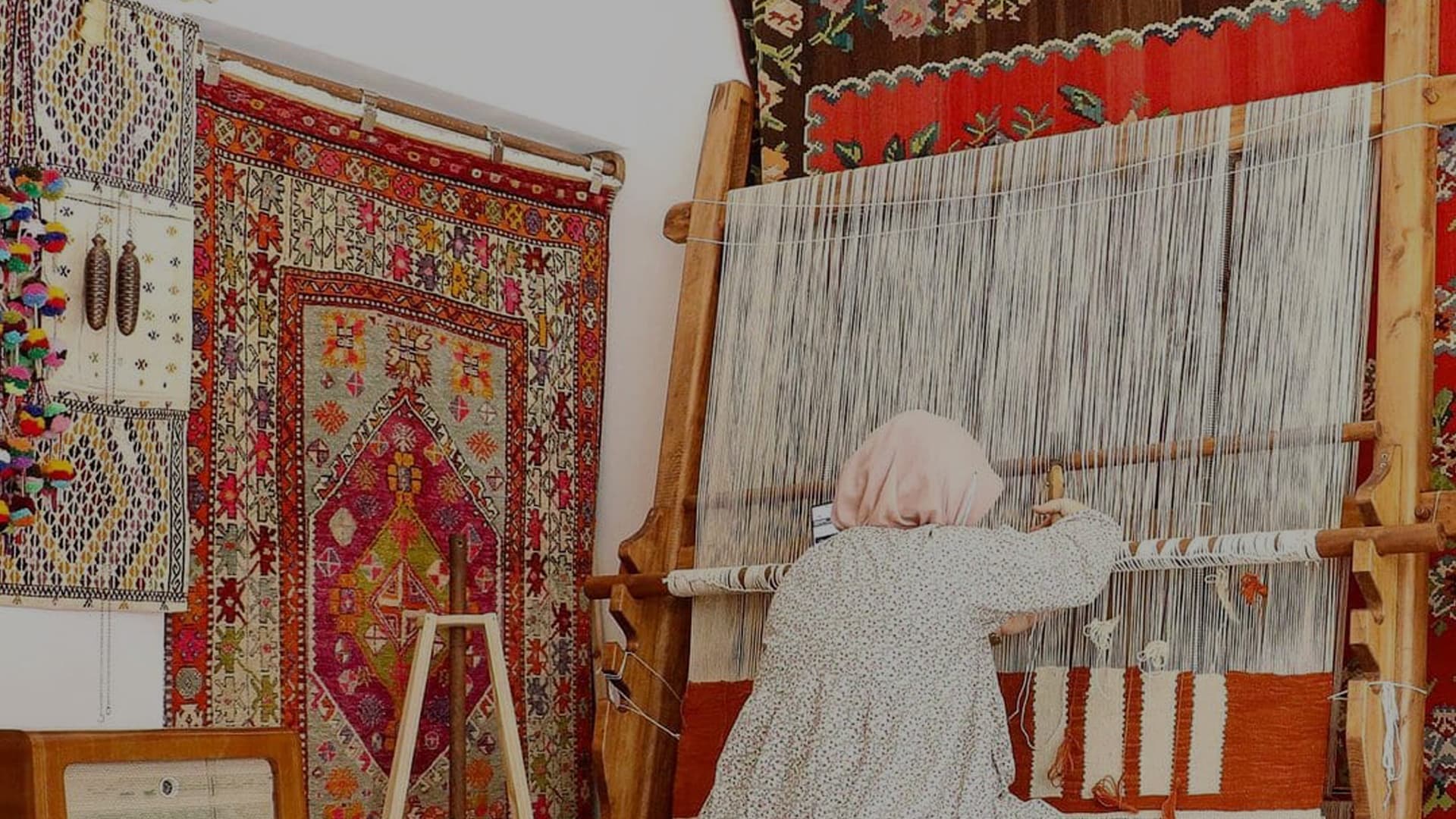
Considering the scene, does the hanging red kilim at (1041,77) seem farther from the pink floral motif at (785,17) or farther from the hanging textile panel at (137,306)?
the hanging textile panel at (137,306)

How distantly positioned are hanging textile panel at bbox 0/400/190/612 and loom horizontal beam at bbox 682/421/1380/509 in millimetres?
1078

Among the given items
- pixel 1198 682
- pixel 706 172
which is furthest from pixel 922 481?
pixel 706 172

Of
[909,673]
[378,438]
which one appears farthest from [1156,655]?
[378,438]

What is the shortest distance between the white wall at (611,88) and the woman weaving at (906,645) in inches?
45.5

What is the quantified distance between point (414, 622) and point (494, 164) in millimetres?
934

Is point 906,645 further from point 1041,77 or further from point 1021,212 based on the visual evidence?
point 1041,77

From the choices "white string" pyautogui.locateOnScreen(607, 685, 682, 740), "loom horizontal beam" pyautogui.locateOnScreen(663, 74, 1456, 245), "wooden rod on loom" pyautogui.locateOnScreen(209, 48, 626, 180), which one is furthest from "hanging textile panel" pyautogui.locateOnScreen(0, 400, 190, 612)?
"loom horizontal beam" pyautogui.locateOnScreen(663, 74, 1456, 245)

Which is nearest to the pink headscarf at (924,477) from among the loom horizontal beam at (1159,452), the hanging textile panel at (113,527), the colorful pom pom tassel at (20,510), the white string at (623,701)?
the loom horizontal beam at (1159,452)

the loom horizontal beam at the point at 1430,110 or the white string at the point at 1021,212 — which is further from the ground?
the loom horizontal beam at the point at 1430,110

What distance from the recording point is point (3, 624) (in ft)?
9.70

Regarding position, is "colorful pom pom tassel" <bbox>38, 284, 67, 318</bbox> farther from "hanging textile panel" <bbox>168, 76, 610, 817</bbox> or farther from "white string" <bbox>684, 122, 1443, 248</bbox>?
"white string" <bbox>684, 122, 1443, 248</bbox>

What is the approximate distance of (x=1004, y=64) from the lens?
355 centimetres

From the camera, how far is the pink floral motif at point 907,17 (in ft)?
12.1

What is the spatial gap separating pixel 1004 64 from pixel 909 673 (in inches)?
51.6
